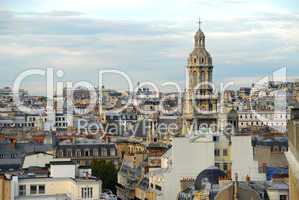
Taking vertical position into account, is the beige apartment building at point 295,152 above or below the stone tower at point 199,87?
below

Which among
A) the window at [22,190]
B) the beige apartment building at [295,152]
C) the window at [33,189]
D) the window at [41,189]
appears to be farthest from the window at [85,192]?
the beige apartment building at [295,152]

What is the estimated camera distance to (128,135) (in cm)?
8469

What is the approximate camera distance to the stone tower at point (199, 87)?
2591 inches

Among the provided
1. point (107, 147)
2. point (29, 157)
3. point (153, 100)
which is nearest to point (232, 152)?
point (29, 157)

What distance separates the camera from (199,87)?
66.4 m

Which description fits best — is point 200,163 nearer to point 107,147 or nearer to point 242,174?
point 242,174

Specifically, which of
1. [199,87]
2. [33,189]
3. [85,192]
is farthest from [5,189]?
[199,87]

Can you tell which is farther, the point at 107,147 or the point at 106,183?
the point at 107,147

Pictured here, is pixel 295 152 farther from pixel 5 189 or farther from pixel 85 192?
pixel 85 192

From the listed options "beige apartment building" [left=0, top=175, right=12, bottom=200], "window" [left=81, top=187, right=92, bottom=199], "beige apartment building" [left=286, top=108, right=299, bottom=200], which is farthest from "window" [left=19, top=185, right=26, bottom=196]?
"beige apartment building" [left=286, top=108, right=299, bottom=200]

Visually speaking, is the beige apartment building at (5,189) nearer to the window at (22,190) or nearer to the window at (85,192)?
the window at (22,190)

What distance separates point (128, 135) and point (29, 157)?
1821 inches

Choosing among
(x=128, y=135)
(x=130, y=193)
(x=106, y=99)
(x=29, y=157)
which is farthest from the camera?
(x=106, y=99)

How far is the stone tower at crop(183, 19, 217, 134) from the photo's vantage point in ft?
216
